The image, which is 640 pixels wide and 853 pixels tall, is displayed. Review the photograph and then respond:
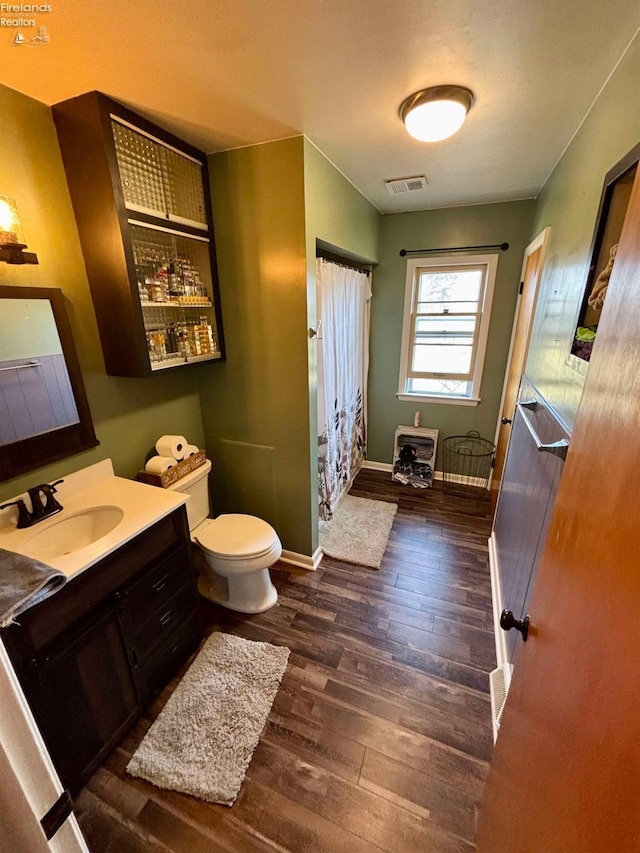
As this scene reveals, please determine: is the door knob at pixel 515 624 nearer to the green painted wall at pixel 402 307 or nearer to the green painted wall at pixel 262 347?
the green painted wall at pixel 262 347

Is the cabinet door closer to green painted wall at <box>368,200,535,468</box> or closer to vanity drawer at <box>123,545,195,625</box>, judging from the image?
vanity drawer at <box>123,545,195,625</box>

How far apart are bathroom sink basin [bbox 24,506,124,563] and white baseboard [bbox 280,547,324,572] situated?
1.20 meters

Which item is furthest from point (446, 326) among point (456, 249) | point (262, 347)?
point (262, 347)

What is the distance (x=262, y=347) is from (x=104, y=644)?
1535 millimetres

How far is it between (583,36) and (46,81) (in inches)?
69.6

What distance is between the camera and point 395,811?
1194 millimetres

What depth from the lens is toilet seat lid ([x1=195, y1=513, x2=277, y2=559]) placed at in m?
1.81

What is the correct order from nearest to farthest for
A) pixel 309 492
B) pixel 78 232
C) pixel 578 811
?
pixel 578 811, pixel 78 232, pixel 309 492

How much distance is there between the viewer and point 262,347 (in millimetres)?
1973

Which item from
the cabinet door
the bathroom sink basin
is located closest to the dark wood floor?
the cabinet door

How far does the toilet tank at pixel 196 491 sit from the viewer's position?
192 centimetres

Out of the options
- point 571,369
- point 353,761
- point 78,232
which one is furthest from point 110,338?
point 353,761

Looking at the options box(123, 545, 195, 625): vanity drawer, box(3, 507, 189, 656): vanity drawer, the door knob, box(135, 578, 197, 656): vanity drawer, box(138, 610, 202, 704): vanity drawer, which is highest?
the door knob

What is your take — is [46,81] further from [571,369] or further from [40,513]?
[571,369]
